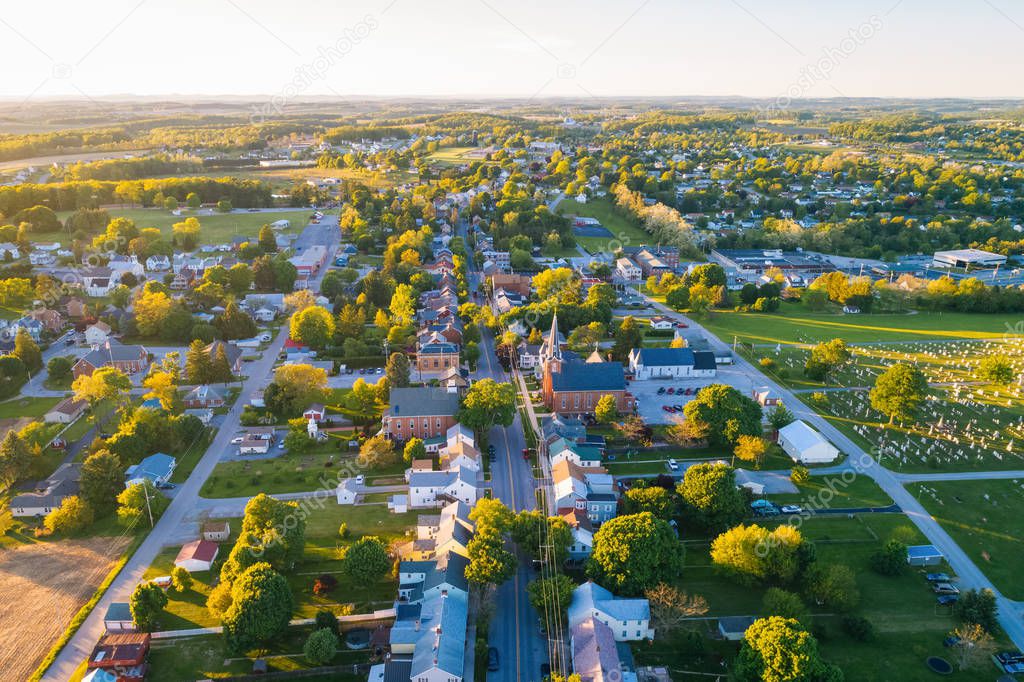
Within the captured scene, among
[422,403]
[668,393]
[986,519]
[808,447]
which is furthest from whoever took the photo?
[668,393]

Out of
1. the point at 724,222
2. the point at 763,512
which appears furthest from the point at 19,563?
the point at 724,222

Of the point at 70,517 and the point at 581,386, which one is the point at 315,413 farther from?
the point at 581,386

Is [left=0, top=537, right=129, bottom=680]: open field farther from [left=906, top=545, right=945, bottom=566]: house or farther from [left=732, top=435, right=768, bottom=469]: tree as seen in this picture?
[left=906, top=545, right=945, bottom=566]: house

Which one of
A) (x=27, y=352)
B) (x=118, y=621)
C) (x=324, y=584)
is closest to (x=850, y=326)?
(x=324, y=584)

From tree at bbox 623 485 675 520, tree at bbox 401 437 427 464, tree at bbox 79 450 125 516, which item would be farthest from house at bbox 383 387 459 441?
tree at bbox 79 450 125 516

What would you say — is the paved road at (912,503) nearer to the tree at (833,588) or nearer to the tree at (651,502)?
the tree at (833,588)
